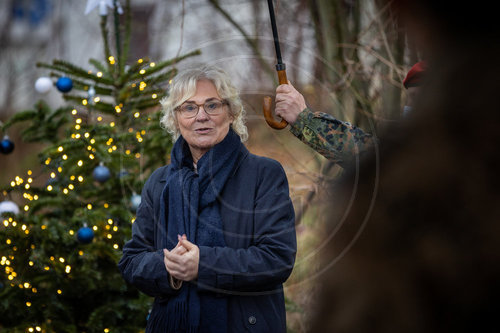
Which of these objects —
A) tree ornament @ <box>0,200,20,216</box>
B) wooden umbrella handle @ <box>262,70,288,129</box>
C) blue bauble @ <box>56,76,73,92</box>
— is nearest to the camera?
wooden umbrella handle @ <box>262,70,288,129</box>

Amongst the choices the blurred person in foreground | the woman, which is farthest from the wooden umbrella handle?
the blurred person in foreground

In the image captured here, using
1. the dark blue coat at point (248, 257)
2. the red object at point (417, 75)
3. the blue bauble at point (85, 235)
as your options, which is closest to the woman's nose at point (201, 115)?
the dark blue coat at point (248, 257)

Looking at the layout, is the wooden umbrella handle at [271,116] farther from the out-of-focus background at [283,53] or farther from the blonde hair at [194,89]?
the out-of-focus background at [283,53]

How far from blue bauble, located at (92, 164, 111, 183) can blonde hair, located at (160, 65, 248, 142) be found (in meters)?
1.63

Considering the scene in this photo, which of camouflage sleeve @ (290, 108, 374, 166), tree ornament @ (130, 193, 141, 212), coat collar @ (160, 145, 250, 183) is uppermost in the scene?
camouflage sleeve @ (290, 108, 374, 166)

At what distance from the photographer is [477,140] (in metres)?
0.42

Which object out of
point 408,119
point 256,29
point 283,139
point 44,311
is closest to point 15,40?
point 256,29

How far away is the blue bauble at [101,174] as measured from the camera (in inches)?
159

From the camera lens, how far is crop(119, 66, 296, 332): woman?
2248 mm

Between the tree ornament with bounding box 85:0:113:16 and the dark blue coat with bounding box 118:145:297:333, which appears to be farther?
the tree ornament with bounding box 85:0:113:16

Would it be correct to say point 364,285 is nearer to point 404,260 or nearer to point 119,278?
point 404,260

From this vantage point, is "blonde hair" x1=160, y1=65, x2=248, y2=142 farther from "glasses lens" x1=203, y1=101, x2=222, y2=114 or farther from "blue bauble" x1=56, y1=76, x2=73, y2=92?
"blue bauble" x1=56, y1=76, x2=73, y2=92

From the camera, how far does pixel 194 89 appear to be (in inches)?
95.0

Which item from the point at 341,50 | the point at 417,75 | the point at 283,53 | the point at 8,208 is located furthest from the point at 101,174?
the point at 417,75
